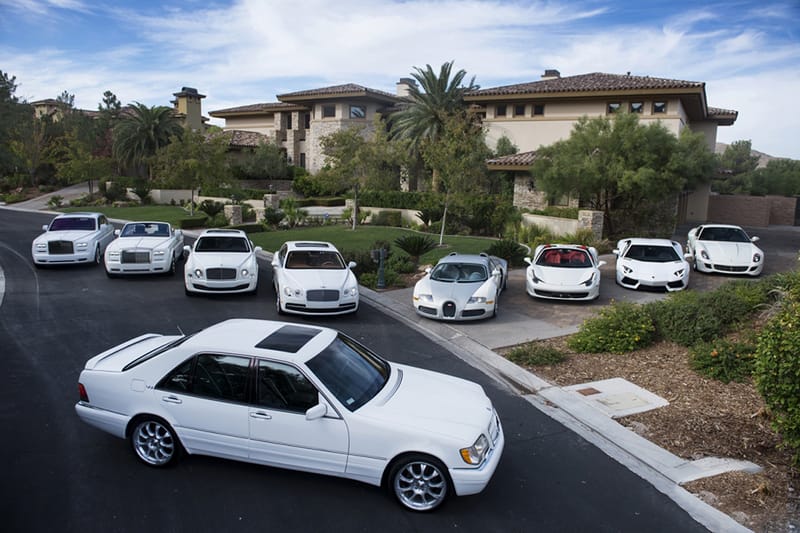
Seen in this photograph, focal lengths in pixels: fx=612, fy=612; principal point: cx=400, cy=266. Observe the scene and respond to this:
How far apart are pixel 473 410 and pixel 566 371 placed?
448 cm

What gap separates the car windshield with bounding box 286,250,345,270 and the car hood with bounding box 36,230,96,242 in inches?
301

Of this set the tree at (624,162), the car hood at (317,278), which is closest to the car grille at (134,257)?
the car hood at (317,278)

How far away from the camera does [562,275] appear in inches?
573

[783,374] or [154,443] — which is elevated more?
[783,374]

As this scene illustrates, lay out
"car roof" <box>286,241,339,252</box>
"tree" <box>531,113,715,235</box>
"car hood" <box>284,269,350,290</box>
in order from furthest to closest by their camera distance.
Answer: "tree" <box>531,113,715,235</box>
"car roof" <box>286,241,339,252</box>
"car hood" <box>284,269,350,290</box>

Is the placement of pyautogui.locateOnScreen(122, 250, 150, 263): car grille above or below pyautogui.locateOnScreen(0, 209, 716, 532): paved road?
above

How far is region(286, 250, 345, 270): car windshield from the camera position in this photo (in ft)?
44.5

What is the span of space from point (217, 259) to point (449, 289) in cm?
559

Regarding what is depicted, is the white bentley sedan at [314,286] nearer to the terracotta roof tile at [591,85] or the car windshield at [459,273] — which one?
the car windshield at [459,273]

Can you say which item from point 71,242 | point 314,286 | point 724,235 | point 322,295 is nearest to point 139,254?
point 71,242

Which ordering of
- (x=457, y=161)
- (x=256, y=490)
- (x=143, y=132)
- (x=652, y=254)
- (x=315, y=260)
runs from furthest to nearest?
(x=143, y=132) → (x=457, y=161) → (x=652, y=254) → (x=315, y=260) → (x=256, y=490)

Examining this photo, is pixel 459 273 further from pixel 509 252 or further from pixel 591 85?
pixel 591 85

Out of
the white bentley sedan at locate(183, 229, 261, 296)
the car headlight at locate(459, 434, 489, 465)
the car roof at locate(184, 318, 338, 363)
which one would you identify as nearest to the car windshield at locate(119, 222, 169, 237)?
the white bentley sedan at locate(183, 229, 261, 296)

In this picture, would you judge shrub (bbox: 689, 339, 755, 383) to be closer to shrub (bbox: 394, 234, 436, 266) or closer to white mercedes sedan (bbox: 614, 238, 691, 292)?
white mercedes sedan (bbox: 614, 238, 691, 292)
